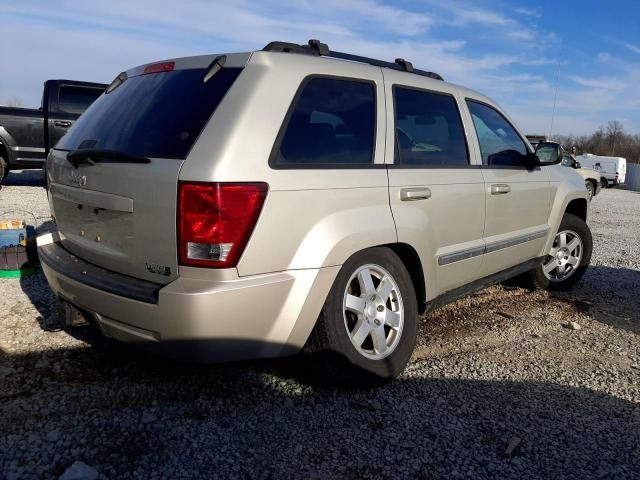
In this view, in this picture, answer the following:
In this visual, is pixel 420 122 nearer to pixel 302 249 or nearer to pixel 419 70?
pixel 419 70

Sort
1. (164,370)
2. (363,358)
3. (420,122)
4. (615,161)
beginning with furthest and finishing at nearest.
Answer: (615,161) < (420,122) < (164,370) < (363,358)

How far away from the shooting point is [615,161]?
3005cm

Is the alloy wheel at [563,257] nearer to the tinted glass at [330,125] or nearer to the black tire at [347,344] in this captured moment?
the black tire at [347,344]

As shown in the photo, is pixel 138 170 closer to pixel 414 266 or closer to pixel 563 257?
pixel 414 266

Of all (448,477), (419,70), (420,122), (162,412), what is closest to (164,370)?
(162,412)

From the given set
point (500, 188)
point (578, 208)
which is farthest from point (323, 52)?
point (578, 208)

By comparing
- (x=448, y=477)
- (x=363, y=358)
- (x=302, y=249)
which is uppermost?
(x=302, y=249)

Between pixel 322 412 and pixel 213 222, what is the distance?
1198 millimetres

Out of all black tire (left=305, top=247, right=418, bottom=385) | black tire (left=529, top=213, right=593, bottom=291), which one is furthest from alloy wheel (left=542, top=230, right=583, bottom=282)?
black tire (left=305, top=247, right=418, bottom=385)

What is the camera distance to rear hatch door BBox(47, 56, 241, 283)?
2.43m

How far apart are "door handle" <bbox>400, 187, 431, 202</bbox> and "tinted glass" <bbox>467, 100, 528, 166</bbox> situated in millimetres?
951

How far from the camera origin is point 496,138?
4.29 meters

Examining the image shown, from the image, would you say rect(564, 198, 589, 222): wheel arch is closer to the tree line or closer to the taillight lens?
the taillight lens

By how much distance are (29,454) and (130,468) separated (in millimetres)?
470
